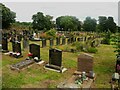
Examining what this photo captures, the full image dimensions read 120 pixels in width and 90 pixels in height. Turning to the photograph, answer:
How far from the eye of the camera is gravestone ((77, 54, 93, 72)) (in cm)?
1059

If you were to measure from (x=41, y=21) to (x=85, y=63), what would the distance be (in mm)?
37216

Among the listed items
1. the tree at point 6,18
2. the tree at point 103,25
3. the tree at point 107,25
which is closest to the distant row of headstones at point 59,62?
A: the tree at point 6,18

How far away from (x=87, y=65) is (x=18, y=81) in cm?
375

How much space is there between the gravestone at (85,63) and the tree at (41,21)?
36.1 meters

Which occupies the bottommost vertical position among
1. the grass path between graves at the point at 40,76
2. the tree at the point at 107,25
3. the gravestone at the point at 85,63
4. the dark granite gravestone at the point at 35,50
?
the grass path between graves at the point at 40,76

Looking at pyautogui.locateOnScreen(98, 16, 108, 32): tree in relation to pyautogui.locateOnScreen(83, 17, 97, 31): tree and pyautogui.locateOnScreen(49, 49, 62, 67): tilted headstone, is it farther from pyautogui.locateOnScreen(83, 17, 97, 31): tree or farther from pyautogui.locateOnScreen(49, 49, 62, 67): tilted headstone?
pyautogui.locateOnScreen(49, 49, 62, 67): tilted headstone

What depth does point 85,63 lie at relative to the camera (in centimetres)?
1066

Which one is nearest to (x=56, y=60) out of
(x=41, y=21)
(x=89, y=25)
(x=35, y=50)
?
(x=35, y=50)

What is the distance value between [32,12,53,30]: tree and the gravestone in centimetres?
3609

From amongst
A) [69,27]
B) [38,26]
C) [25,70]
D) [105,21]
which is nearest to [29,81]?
[25,70]

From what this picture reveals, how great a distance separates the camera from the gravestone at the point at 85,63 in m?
10.6

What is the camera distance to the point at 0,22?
37656mm

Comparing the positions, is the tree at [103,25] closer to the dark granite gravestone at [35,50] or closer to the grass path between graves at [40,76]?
the grass path between graves at [40,76]

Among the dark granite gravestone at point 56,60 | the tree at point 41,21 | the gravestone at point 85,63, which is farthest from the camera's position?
the tree at point 41,21
